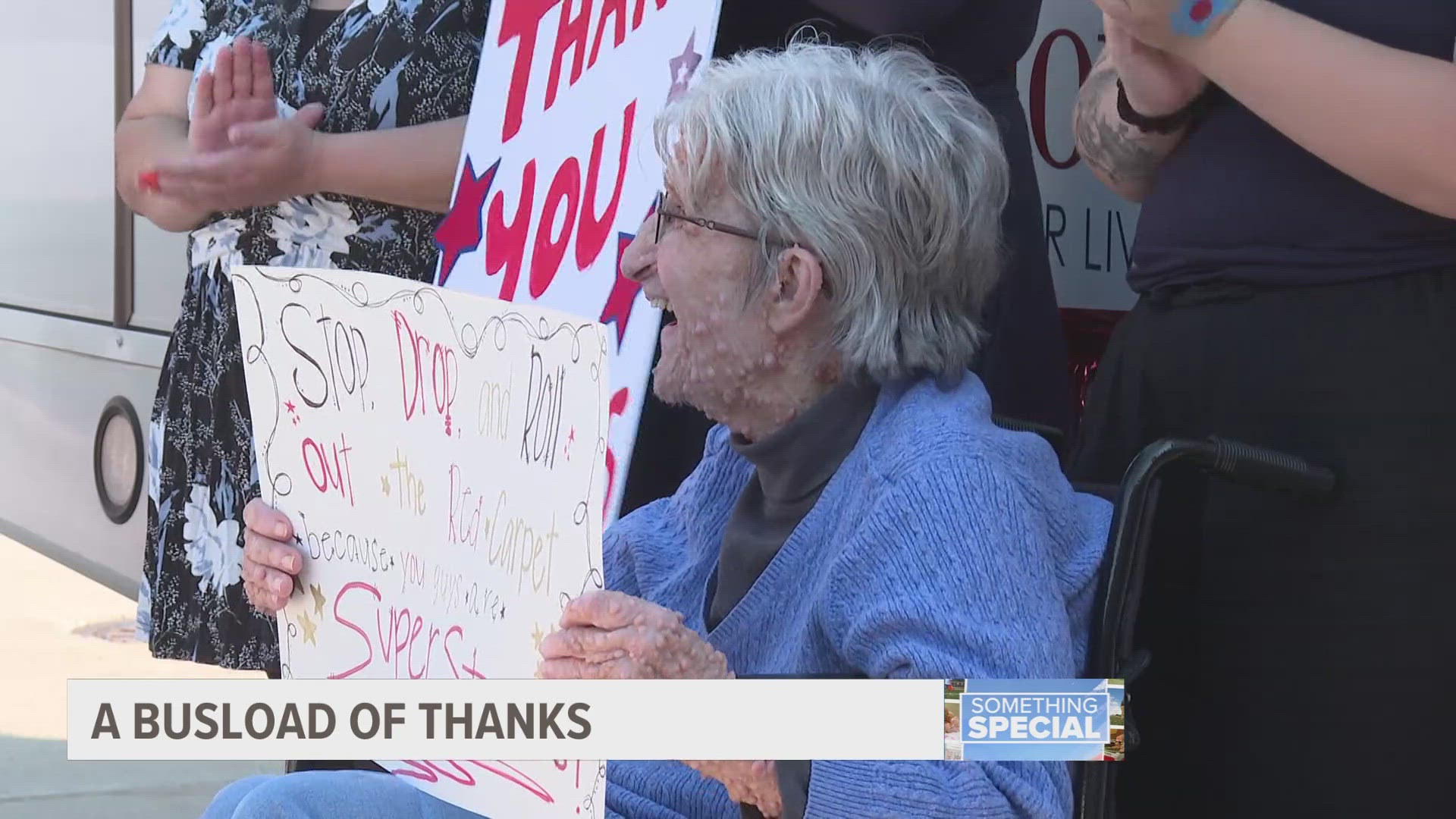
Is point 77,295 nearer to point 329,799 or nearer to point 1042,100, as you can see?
Result: point 1042,100

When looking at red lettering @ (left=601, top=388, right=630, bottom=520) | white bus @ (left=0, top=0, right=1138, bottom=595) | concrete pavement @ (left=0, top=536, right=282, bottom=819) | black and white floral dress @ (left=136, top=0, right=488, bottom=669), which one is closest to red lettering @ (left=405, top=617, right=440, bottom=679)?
red lettering @ (left=601, top=388, right=630, bottom=520)

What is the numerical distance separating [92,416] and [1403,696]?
4022 mm

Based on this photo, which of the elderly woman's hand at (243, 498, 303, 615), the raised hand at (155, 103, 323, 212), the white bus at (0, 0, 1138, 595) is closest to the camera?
the elderly woman's hand at (243, 498, 303, 615)

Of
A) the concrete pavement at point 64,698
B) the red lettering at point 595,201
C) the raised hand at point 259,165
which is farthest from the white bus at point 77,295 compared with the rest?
the red lettering at point 595,201

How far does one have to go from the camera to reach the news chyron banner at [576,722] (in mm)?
1147

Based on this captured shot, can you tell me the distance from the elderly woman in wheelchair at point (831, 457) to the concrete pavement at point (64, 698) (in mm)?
1459

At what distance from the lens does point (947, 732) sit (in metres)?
1.12

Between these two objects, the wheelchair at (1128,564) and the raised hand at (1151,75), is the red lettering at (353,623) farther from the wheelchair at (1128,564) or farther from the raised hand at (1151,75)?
the raised hand at (1151,75)

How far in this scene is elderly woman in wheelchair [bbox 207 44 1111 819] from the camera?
1185mm

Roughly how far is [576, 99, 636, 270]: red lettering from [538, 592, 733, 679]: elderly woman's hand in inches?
23.9

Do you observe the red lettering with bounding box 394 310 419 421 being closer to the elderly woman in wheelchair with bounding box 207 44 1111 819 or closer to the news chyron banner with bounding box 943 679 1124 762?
the elderly woman in wheelchair with bounding box 207 44 1111 819

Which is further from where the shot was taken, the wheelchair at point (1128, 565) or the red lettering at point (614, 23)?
the red lettering at point (614, 23)

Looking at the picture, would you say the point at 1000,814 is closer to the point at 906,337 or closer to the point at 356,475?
the point at 906,337

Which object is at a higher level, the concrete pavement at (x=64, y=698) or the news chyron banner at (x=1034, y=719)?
the news chyron banner at (x=1034, y=719)
